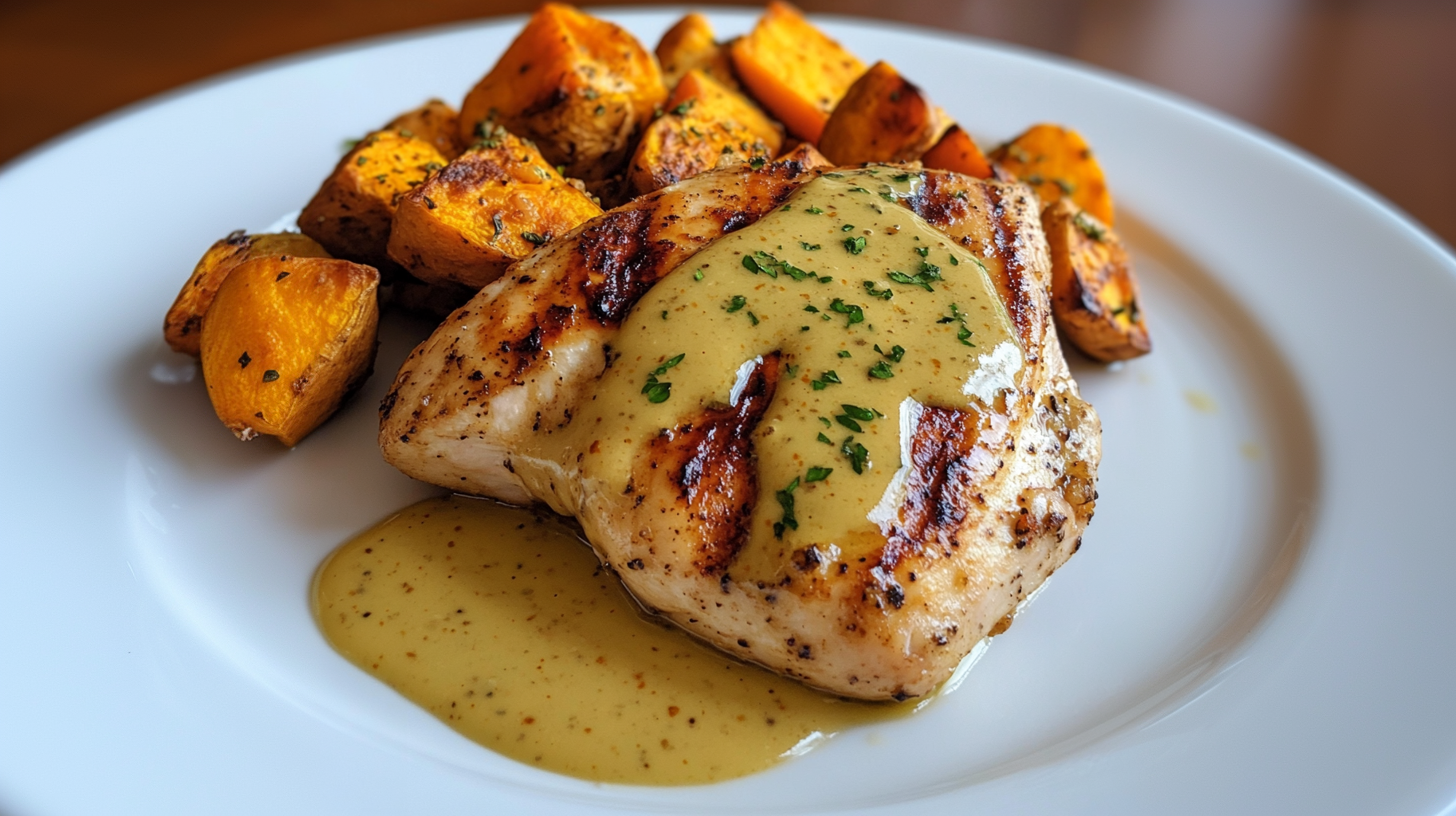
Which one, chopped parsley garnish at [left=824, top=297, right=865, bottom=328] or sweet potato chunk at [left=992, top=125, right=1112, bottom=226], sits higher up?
chopped parsley garnish at [left=824, top=297, right=865, bottom=328]

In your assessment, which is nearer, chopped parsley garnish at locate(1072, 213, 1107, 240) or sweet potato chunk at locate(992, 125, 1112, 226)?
chopped parsley garnish at locate(1072, 213, 1107, 240)

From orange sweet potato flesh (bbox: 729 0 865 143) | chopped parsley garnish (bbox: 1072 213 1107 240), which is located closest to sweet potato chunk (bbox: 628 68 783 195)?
orange sweet potato flesh (bbox: 729 0 865 143)

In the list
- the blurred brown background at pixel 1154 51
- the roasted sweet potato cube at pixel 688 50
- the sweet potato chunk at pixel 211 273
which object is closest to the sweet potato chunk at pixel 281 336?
the sweet potato chunk at pixel 211 273

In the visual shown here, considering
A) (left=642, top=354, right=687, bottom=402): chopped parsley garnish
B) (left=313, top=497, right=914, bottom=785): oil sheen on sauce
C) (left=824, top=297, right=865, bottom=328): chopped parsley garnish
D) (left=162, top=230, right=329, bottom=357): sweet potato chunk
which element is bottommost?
(left=313, top=497, right=914, bottom=785): oil sheen on sauce

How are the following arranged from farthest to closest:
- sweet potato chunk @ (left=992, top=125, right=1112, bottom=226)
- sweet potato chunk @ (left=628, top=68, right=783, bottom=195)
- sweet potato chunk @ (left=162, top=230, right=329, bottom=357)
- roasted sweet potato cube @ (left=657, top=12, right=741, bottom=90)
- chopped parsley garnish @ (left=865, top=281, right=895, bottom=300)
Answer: roasted sweet potato cube @ (left=657, top=12, right=741, bottom=90) → sweet potato chunk @ (left=992, top=125, right=1112, bottom=226) → sweet potato chunk @ (left=628, top=68, right=783, bottom=195) → sweet potato chunk @ (left=162, top=230, right=329, bottom=357) → chopped parsley garnish @ (left=865, top=281, right=895, bottom=300)

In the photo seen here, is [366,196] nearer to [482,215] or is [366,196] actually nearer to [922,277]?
[482,215]

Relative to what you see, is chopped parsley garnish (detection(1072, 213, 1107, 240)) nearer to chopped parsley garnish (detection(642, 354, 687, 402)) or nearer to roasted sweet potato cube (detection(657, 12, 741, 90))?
roasted sweet potato cube (detection(657, 12, 741, 90))

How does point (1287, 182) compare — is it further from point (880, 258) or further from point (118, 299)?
point (118, 299)

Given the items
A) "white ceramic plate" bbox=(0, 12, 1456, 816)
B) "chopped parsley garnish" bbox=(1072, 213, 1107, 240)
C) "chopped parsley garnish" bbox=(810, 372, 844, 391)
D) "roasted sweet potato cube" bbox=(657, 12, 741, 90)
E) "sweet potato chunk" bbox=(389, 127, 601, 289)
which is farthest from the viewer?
"roasted sweet potato cube" bbox=(657, 12, 741, 90)
